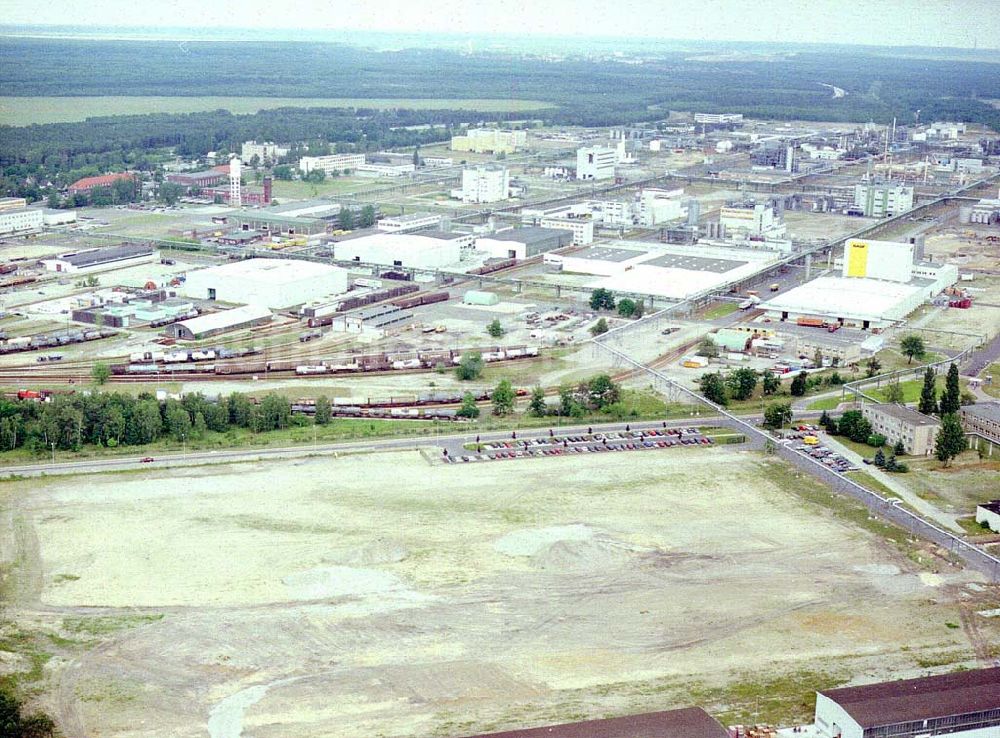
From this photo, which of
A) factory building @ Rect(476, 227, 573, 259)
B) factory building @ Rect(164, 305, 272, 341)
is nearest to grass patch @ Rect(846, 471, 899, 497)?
factory building @ Rect(164, 305, 272, 341)

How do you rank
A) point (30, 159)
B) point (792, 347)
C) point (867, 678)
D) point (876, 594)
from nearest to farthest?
point (867, 678) → point (876, 594) → point (792, 347) → point (30, 159)

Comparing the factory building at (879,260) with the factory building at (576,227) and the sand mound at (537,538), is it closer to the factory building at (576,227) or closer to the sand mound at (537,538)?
the factory building at (576,227)

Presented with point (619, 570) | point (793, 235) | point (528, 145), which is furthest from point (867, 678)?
point (528, 145)

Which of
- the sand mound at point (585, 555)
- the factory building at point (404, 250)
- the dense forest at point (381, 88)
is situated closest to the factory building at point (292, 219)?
the factory building at point (404, 250)

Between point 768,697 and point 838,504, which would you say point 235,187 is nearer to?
point 838,504

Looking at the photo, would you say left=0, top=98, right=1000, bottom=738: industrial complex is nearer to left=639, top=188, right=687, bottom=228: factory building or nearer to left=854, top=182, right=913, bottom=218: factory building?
left=639, top=188, right=687, bottom=228: factory building

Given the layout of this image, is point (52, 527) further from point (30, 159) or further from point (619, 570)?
point (30, 159)

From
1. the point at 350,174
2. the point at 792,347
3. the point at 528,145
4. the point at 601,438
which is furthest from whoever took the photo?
the point at 528,145
